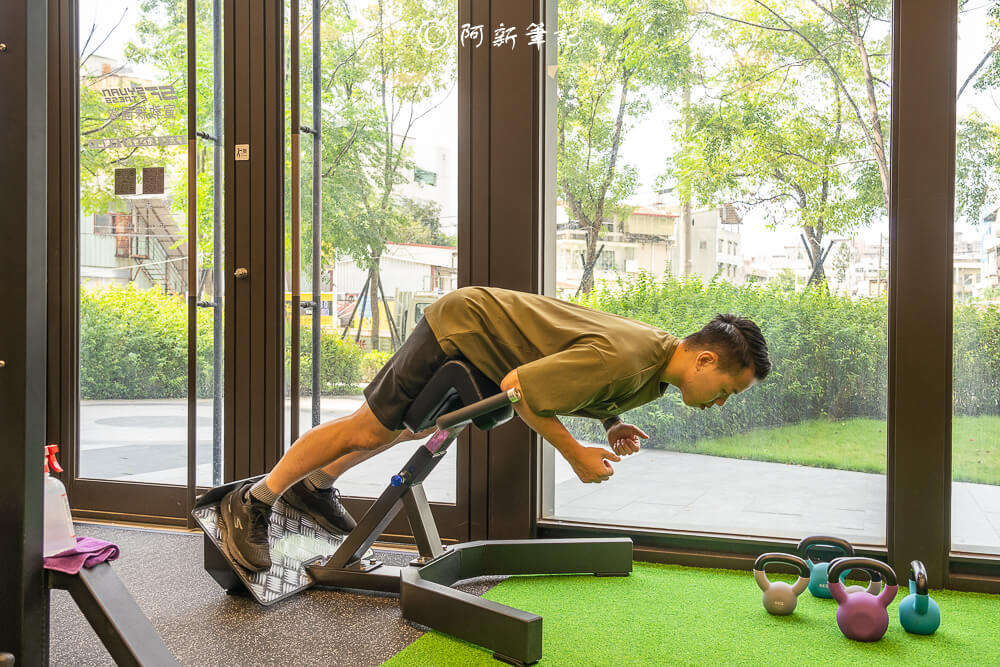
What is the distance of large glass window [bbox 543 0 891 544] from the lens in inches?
93.0

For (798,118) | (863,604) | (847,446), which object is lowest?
(863,604)

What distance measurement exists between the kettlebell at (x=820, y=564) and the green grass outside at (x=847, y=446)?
37 cm

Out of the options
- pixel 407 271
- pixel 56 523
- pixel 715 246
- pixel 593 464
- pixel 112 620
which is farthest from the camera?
pixel 407 271

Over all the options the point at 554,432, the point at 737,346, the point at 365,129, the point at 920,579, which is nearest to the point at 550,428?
the point at 554,432

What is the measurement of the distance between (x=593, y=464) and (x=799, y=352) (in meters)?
1.05

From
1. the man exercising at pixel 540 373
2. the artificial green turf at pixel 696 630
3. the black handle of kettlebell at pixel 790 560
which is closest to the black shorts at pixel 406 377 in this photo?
the man exercising at pixel 540 373

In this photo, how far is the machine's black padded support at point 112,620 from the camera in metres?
1.35

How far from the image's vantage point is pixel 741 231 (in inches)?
97.2

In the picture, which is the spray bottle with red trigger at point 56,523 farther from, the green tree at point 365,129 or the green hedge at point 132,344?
the green hedge at point 132,344

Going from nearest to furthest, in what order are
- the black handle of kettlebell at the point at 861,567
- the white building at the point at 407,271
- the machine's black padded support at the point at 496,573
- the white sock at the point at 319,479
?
the machine's black padded support at the point at 496,573 < the black handle of kettlebell at the point at 861,567 < the white sock at the point at 319,479 < the white building at the point at 407,271

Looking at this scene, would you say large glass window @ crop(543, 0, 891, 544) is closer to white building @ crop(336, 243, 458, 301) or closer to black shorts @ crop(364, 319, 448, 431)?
white building @ crop(336, 243, 458, 301)

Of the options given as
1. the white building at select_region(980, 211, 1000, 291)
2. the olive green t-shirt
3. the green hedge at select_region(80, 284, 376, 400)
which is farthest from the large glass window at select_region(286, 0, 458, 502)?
the white building at select_region(980, 211, 1000, 291)

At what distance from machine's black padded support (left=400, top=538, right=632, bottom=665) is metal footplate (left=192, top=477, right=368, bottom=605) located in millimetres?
386

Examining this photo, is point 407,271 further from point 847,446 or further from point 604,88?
point 847,446
